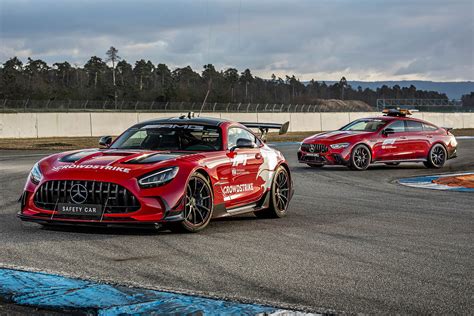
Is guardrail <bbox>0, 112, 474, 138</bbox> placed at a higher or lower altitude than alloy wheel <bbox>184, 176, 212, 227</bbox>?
higher

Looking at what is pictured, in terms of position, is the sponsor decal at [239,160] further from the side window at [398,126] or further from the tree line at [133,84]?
the tree line at [133,84]

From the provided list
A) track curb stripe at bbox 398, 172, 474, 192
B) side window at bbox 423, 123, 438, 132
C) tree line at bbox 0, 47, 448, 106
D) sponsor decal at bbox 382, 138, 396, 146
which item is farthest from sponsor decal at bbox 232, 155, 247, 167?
tree line at bbox 0, 47, 448, 106

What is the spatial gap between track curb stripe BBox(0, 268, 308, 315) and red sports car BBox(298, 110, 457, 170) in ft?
48.5

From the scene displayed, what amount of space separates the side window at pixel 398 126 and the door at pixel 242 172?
11030 mm

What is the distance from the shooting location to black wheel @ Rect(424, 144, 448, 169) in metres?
21.6

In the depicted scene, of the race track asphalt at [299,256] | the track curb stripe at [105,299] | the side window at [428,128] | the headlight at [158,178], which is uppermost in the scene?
the side window at [428,128]

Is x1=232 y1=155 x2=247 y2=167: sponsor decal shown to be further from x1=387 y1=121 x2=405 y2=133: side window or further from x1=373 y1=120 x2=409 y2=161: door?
x1=387 y1=121 x2=405 y2=133: side window

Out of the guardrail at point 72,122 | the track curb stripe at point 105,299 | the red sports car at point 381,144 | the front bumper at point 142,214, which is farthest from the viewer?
the guardrail at point 72,122

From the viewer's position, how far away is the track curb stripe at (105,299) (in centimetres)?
498

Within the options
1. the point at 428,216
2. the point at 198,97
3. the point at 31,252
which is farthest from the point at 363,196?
the point at 198,97

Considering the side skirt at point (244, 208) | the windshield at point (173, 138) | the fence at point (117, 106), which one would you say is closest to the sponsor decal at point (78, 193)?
the windshield at point (173, 138)

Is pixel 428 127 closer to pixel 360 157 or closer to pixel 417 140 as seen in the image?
pixel 417 140

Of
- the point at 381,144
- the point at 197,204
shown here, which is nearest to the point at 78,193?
the point at 197,204

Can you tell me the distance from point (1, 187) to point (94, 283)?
9.13 m
